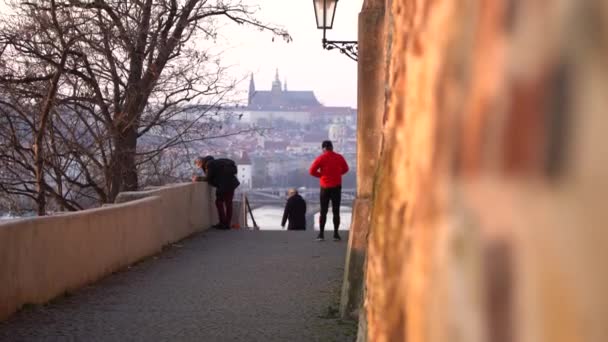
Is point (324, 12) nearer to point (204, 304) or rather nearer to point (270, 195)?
point (204, 304)

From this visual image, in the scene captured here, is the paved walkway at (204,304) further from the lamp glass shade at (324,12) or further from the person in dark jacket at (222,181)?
the person in dark jacket at (222,181)

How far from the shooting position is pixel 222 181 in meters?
18.7

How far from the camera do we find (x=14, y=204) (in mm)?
17375

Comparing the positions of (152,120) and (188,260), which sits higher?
(152,120)

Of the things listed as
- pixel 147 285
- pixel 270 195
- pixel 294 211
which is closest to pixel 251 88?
pixel 294 211

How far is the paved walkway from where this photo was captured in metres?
7.33

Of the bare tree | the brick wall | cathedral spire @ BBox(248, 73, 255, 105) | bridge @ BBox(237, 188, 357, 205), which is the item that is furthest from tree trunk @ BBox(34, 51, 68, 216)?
the brick wall

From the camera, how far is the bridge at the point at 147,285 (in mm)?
7496

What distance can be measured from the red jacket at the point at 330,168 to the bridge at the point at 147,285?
3.61 feet

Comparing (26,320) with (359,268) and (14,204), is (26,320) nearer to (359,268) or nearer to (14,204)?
(359,268)

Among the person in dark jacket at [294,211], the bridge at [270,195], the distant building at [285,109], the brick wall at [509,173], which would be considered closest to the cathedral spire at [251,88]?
the distant building at [285,109]

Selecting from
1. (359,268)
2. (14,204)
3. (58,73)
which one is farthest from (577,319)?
(14,204)

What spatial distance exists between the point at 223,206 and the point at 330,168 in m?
4.54

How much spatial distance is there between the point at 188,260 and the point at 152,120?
7947 millimetres
